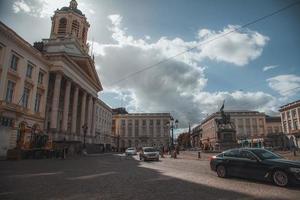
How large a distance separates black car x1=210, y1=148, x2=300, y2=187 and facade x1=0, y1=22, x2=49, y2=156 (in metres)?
25.4

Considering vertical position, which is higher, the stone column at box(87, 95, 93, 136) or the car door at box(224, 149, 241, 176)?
the stone column at box(87, 95, 93, 136)

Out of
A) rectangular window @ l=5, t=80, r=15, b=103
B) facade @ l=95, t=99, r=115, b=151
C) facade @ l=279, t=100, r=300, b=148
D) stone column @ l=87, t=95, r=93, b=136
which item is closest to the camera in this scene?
rectangular window @ l=5, t=80, r=15, b=103

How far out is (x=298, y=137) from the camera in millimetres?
71312

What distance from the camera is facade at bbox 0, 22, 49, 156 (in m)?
29.4

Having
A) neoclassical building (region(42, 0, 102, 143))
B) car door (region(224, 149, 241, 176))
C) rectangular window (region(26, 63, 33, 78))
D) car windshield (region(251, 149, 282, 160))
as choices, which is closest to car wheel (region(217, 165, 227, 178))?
car door (region(224, 149, 241, 176))

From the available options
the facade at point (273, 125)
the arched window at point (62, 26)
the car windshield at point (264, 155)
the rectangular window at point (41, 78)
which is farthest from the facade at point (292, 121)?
the car windshield at point (264, 155)

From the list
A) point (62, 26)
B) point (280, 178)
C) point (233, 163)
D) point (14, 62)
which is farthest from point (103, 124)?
point (280, 178)

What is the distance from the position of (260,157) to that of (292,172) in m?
1.63

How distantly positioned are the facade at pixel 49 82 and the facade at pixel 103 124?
15244mm

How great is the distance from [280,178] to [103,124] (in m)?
77.5

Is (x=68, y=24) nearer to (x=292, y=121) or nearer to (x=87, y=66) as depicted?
(x=87, y=66)

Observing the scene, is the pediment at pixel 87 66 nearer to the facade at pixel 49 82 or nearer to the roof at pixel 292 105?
the facade at pixel 49 82

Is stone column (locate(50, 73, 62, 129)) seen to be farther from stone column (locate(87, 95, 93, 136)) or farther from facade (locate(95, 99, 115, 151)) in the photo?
facade (locate(95, 99, 115, 151))

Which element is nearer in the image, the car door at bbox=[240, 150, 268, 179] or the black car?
the black car
